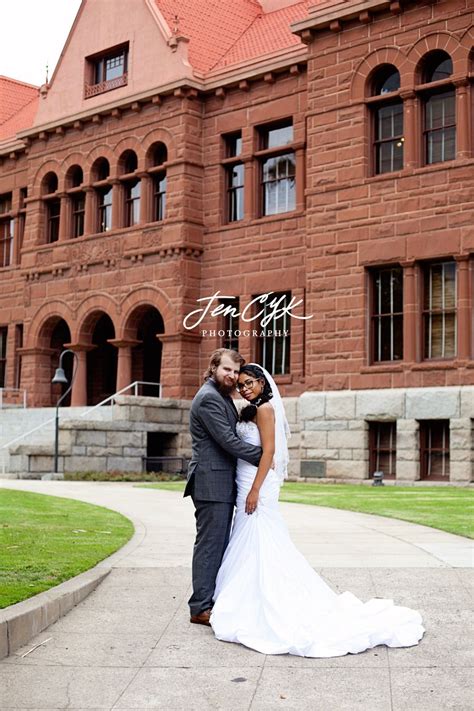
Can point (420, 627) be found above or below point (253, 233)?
below

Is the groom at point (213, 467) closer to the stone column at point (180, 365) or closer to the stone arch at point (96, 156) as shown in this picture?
the stone column at point (180, 365)

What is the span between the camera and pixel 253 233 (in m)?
30.1

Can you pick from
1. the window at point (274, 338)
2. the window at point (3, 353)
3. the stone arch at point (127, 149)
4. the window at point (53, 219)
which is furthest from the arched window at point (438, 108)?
the window at point (3, 353)

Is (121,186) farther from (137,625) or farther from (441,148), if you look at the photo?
(137,625)

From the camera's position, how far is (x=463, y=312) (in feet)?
79.1

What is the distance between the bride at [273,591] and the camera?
7047mm

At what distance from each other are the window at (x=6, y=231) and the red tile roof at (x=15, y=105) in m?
2.45

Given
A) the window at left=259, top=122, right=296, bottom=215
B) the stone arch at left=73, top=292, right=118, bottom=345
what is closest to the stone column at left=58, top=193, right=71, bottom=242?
the stone arch at left=73, top=292, right=118, bottom=345

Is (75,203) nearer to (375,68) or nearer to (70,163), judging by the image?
(70,163)

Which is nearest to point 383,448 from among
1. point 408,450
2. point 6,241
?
point 408,450

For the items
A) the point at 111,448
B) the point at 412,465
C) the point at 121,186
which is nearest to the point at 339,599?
the point at 412,465

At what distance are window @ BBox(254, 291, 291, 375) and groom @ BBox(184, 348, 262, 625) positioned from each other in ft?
69.0

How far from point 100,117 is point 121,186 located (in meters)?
2.55

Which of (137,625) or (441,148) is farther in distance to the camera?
(441,148)
